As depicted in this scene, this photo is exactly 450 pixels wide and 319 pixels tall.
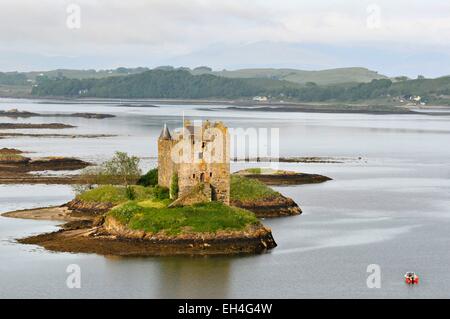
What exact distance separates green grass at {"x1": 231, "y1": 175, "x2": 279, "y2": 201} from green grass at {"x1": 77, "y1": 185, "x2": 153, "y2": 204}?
7246 millimetres

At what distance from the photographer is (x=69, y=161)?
11244 cm

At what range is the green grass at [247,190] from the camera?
76.2 m

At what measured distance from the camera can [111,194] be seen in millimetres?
74250

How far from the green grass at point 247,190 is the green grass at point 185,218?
1358 centimetres

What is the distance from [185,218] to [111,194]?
14.6 m

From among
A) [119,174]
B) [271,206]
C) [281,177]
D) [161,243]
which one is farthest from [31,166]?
[161,243]

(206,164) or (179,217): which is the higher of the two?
(206,164)

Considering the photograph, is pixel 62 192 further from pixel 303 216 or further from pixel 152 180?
pixel 303 216

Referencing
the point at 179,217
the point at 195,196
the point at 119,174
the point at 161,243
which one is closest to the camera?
the point at 161,243

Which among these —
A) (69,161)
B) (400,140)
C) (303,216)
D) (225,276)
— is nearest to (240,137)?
(400,140)

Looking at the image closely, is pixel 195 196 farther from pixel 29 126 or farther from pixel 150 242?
pixel 29 126

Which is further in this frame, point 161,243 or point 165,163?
point 165,163

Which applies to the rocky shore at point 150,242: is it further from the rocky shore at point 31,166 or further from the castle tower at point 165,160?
the rocky shore at point 31,166

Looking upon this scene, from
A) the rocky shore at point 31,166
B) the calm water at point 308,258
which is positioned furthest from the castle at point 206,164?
the rocky shore at point 31,166
